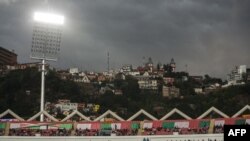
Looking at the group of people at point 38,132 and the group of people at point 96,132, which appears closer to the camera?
the group of people at point 96,132

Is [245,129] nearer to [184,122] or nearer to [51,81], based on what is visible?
[184,122]

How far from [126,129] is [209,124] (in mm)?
10627

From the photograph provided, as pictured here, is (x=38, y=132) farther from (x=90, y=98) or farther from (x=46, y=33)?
(x=90, y=98)

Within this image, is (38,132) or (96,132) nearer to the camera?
(96,132)

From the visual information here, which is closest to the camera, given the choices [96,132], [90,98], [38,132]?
[96,132]

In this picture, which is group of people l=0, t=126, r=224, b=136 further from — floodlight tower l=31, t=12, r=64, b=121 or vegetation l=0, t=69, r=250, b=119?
vegetation l=0, t=69, r=250, b=119

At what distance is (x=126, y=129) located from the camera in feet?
181

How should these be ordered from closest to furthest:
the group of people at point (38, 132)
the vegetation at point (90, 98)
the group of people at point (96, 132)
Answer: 1. the group of people at point (96, 132)
2. the group of people at point (38, 132)
3. the vegetation at point (90, 98)

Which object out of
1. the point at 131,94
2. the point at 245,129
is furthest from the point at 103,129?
the point at 131,94

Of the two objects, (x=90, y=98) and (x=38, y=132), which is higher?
(x=90, y=98)

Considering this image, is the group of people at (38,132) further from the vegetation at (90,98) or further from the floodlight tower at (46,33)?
the vegetation at (90,98)

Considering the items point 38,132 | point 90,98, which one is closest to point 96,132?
point 38,132

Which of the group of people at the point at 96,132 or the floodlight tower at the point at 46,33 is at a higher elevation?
the floodlight tower at the point at 46,33

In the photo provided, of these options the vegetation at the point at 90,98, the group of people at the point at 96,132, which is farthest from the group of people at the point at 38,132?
the vegetation at the point at 90,98
